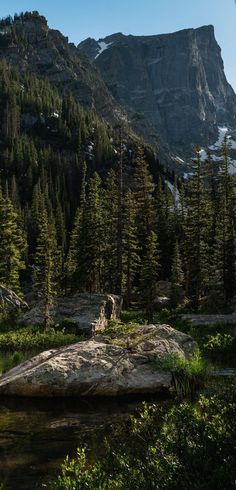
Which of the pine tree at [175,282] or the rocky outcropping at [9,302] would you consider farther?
the pine tree at [175,282]

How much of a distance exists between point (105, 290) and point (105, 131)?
425ft

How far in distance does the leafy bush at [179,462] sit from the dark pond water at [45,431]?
211 centimetres

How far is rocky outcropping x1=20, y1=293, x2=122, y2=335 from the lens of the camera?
85.6ft

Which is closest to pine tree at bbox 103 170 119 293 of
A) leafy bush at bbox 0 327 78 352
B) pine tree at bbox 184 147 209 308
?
pine tree at bbox 184 147 209 308

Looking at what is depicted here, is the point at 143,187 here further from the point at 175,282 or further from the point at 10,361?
the point at 10,361

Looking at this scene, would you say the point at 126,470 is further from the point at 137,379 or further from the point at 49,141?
the point at 49,141

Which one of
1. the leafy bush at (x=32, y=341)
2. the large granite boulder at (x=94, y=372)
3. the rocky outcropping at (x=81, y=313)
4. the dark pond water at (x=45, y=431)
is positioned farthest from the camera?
the rocky outcropping at (x=81, y=313)

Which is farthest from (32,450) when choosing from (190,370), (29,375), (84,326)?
(84,326)

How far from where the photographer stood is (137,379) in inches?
504

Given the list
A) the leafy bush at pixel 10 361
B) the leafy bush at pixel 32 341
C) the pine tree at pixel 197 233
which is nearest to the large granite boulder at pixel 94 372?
the leafy bush at pixel 10 361

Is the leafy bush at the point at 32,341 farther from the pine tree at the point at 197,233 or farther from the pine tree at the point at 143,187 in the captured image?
the pine tree at the point at 143,187

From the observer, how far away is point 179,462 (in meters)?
5.23

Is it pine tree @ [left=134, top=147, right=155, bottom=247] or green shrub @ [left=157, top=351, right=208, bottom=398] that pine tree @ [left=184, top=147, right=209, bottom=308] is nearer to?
pine tree @ [left=134, top=147, right=155, bottom=247]

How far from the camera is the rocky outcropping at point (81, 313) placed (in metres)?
26.1
